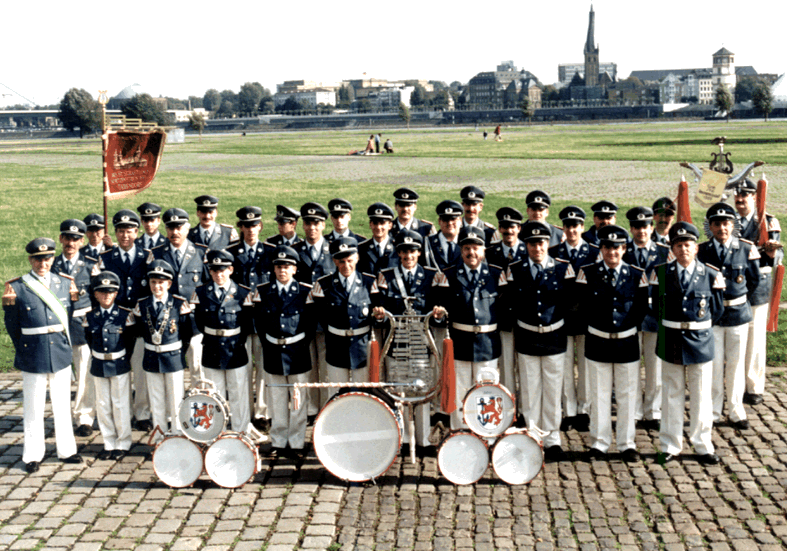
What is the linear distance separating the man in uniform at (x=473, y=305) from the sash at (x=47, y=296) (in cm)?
390

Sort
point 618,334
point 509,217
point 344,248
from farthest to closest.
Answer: point 509,217 < point 344,248 < point 618,334

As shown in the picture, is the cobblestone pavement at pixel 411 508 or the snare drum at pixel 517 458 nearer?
the cobblestone pavement at pixel 411 508

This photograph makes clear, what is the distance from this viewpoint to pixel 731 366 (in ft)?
29.3

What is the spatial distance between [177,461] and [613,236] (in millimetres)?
4762

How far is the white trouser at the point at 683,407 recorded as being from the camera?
26.3 ft

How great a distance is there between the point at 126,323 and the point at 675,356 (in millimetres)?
5585

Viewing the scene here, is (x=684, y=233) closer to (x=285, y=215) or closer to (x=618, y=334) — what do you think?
(x=618, y=334)

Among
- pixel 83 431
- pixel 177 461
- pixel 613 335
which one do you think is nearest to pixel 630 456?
pixel 613 335

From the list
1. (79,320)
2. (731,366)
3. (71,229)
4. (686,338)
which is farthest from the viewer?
(71,229)

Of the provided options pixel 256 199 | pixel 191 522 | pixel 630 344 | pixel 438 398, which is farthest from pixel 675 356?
pixel 256 199

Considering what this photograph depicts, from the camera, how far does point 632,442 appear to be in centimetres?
823

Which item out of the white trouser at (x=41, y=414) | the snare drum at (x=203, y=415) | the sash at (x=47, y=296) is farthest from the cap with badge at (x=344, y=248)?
the white trouser at (x=41, y=414)

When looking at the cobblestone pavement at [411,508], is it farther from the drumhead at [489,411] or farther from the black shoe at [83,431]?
the black shoe at [83,431]

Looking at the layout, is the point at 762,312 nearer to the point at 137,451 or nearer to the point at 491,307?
the point at 491,307
